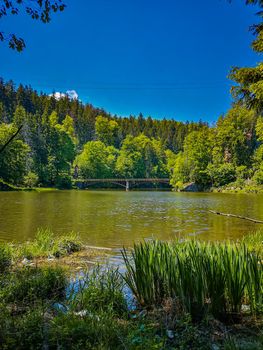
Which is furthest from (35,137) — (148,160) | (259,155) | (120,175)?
(259,155)

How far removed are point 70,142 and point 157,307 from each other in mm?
88463

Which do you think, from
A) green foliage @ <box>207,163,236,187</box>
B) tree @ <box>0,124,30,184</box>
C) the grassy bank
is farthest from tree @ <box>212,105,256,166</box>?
the grassy bank

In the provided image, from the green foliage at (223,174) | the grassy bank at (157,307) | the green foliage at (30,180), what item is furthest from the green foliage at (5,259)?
the green foliage at (223,174)

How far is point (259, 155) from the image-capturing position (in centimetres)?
5594

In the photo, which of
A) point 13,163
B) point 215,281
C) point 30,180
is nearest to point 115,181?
point 30,180

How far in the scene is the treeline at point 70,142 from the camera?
66938mm

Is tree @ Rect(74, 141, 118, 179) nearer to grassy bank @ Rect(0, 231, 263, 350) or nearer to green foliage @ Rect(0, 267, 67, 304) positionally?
green foliage @ Rect(0, 267, 67, 304)

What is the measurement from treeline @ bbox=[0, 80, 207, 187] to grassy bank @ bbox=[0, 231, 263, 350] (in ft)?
126

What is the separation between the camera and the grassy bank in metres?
3.30

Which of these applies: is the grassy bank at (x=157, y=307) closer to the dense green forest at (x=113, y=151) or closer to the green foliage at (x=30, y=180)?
the dense green forest at (x=113, y=151)

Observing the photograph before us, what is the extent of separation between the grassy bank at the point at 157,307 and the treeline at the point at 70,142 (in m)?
38.3

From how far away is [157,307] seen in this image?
4.64 metres

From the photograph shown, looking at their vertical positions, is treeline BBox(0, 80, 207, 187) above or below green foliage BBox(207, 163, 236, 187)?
above

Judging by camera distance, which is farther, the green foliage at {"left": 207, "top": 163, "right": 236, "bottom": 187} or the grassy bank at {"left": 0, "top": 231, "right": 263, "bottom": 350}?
the green foliage at {"left": 207, "top": 163, "right": 236, "bottom": 187}
